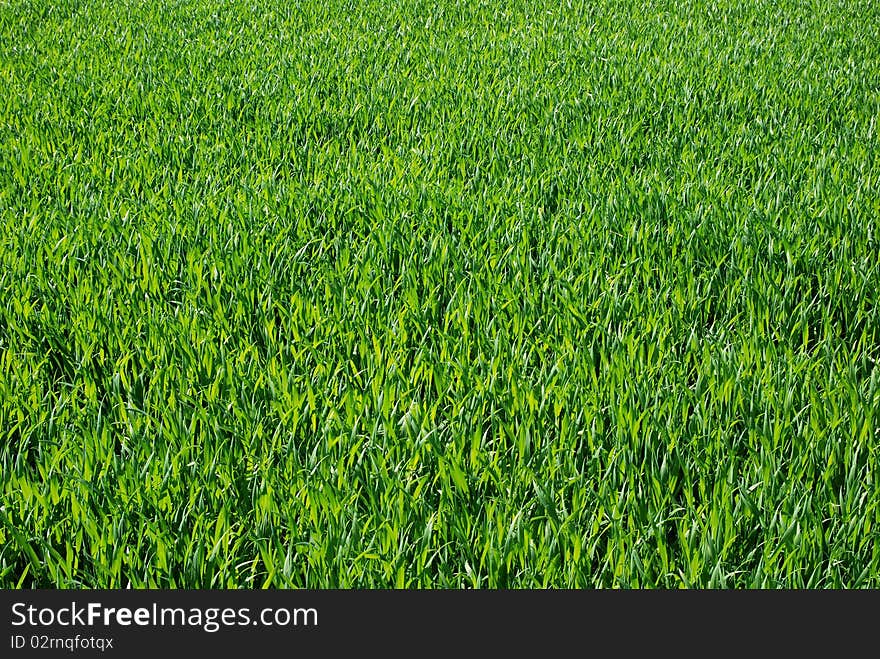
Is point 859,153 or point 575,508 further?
point 859,153

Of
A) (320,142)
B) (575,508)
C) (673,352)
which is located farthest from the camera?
(320,142)

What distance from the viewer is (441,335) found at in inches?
81.4

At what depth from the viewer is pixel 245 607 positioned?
1306mm

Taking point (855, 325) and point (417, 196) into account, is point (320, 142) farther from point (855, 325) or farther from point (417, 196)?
point (855, 325)

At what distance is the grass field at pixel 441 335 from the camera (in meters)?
1.47

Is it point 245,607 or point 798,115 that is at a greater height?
point 798,115

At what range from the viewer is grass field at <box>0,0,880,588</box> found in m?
1.47

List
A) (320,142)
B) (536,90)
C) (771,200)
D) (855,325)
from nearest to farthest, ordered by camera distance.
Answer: (855,325)
(771,200)
(320,142)
(536,90)

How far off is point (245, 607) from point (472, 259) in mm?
1411

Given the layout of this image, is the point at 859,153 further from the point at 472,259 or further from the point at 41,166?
the point at 41,166

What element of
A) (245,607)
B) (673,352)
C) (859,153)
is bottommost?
(245,607)

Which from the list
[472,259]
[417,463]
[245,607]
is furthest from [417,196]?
[245,607]

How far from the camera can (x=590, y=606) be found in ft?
4.32

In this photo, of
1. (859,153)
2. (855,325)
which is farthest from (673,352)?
(859,153)
